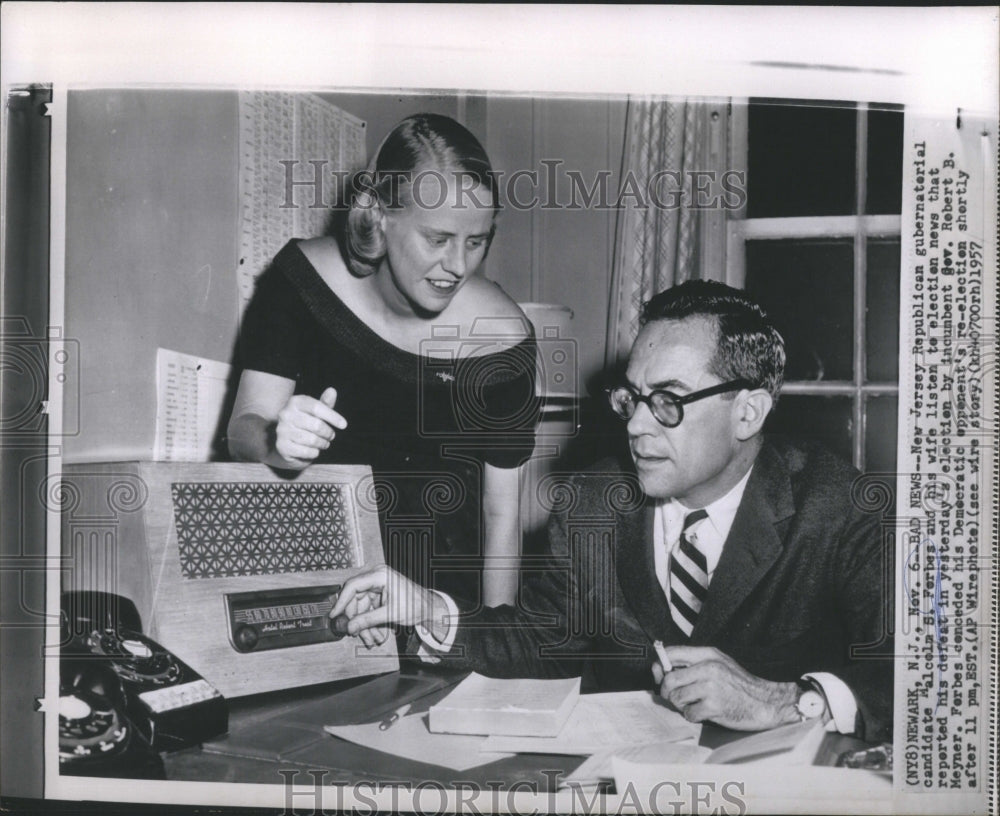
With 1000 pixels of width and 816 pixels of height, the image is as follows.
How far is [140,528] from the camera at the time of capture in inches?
59.7

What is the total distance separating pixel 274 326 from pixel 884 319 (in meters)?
1.19

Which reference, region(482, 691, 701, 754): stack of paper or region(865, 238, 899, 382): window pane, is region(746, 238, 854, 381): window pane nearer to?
region(865, 238, 899, 382): window pane

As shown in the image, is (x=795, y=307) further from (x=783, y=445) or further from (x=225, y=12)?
(x=225, y=12)

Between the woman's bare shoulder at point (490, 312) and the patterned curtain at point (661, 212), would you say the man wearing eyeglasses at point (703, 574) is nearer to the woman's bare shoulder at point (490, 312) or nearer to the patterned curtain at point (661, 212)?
the patterned curtain at point (661, 212)

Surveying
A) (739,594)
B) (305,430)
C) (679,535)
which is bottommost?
Result: (739,594)

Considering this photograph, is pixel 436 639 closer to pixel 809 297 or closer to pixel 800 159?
pixel 809 297

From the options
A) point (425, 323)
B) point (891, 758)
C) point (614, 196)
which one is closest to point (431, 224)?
point (425, 323)

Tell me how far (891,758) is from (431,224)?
1354 mm

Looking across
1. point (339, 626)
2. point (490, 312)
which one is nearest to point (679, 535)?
point (490, 312)

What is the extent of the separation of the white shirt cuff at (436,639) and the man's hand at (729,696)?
1.38ft

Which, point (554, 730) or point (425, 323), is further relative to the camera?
point (425, 323)

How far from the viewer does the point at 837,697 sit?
1.56 metres

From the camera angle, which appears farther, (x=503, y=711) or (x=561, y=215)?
(x=561, y=215)

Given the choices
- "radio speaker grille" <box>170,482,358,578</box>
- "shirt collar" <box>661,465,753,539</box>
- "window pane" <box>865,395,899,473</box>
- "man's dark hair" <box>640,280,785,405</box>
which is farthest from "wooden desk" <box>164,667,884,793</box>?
"man's dark hair" <box>640,280,785,405</box>
